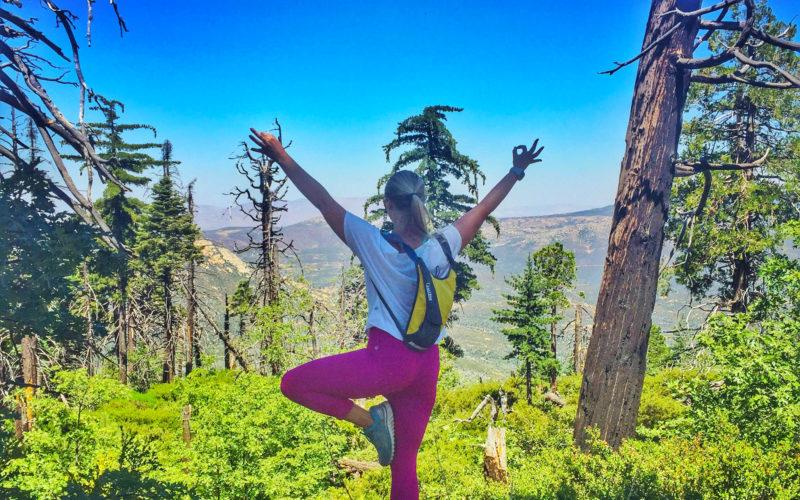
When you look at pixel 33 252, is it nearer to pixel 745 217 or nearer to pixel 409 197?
pixel 409 197

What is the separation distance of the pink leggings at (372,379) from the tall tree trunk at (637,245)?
3338 millimetres

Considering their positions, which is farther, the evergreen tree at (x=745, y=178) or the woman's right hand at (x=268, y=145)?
the evergreen tree at (x=745, y=178)

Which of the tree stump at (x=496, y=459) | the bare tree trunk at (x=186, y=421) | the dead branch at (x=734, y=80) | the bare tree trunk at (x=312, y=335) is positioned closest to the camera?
the dead branch at (x=734, y=80)

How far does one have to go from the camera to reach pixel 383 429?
78.5 inches

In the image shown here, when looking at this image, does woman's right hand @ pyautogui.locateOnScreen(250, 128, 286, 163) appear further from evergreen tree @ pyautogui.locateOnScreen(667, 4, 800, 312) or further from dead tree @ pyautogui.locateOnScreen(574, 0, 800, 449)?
evergreen tree @ pyautogui.locateOnScreen(667, 4, 800, 312)

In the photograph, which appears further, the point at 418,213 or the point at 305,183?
the point at 418,213

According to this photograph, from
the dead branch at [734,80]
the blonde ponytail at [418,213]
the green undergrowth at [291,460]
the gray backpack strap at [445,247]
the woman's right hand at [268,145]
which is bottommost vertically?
the green undergrowth at [291,460]

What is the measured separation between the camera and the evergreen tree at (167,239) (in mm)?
23672

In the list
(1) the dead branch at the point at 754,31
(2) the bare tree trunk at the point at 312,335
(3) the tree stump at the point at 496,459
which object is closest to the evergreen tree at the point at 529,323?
(2) the bare tree trunk at the point at 312,335

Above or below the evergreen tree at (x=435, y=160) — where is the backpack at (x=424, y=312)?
below

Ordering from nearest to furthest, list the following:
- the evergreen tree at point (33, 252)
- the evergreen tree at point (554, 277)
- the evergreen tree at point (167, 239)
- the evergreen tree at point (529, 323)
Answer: the evergreen tree at point (33, 252)
the evergreen tree at point (529, 323)
the evergreen tree at point (554, 277)
the evergreen tree at point (167, 239)

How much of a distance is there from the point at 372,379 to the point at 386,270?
0.46m

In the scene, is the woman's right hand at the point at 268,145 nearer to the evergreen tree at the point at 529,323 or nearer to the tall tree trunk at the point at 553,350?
the evergreen tree at the point at 529,323

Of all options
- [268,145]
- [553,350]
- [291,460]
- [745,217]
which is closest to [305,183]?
[268,145]
